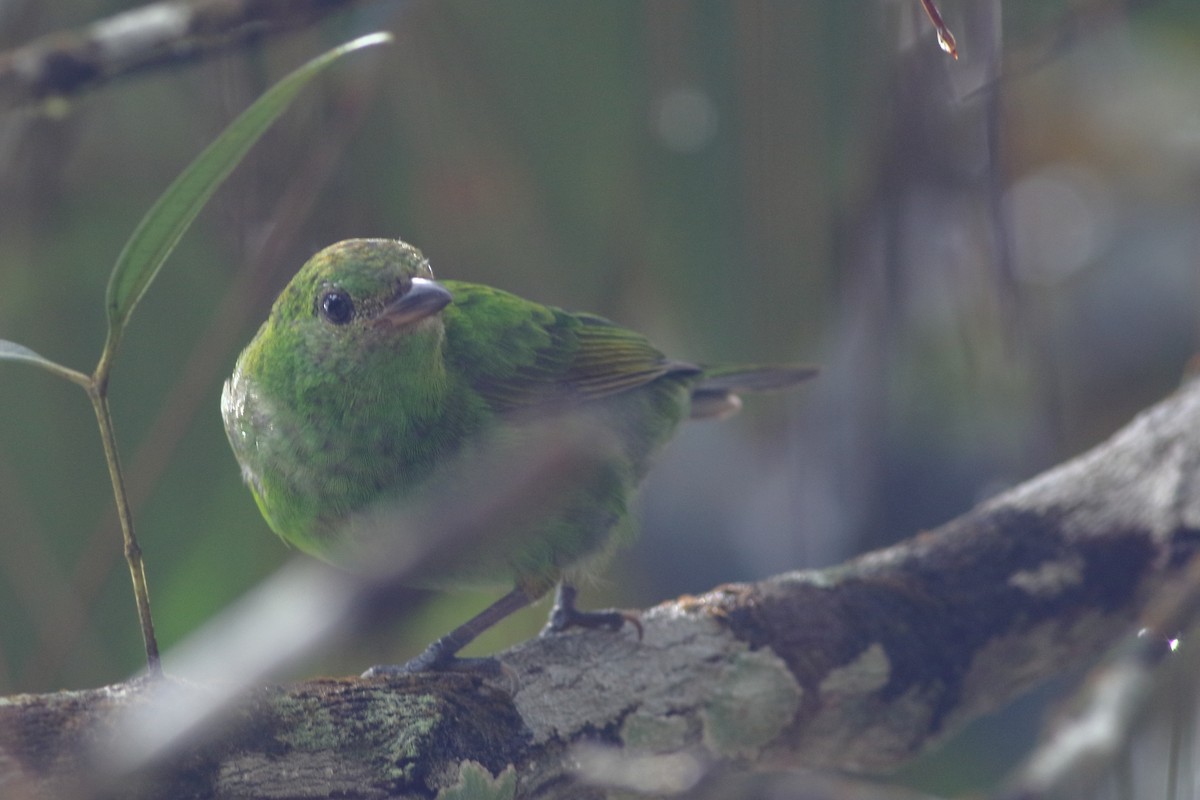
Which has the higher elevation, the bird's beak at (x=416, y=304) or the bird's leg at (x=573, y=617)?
the bird's beak at (x=416, y=304)

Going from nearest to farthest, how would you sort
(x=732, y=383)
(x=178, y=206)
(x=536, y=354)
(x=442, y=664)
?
(x=178, y=206) → (x=442, y=664) → (x=536, y=354) → (x=732, y=383)

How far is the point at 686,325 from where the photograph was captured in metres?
4.24

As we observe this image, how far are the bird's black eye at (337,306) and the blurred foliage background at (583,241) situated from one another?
2.39 ft

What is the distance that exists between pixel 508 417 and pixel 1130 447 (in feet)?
4.96

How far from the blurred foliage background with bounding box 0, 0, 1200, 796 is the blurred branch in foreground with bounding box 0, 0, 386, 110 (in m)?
0.18

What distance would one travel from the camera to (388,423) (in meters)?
2.61

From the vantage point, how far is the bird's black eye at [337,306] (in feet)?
8.60

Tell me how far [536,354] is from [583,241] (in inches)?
49.3

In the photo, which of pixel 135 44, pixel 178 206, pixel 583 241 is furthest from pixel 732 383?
pixel 178 206

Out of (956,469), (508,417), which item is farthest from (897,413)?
(508,417)

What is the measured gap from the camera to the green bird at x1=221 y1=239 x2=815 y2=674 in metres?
2.58

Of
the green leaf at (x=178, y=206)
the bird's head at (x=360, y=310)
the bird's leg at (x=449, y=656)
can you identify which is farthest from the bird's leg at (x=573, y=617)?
the green leaf at (x=178, y=206)

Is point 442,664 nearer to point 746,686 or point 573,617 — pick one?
point 573,617

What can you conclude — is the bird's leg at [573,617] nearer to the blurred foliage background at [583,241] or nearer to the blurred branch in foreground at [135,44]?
the blurred foliage background at [583,241]
